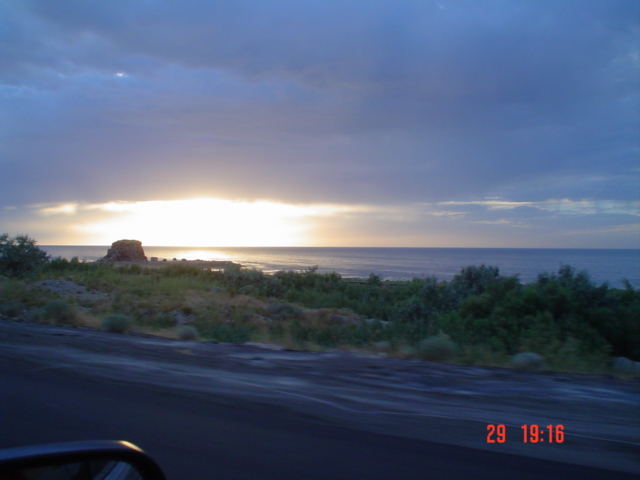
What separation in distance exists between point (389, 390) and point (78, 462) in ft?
18.7

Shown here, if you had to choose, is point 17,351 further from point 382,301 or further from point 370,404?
point 382,301

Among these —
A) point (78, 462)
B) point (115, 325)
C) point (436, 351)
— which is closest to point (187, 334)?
point (115, 325)

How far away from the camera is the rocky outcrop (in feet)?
348

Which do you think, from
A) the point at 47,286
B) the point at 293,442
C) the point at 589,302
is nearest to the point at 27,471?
the point at 293,442

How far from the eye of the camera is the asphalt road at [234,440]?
4.11 metres

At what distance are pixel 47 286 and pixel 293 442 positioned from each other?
33.1 m

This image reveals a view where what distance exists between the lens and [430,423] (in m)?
5.44

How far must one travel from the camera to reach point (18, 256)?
38.9m

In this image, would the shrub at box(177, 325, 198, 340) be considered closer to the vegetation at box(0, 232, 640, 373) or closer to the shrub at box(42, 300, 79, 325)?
the vegetation at box(0, 232, 640, 373)

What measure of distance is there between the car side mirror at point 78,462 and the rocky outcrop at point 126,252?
11096cm

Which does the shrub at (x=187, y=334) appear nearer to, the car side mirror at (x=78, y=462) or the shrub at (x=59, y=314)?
the shrub at (x=59, y=314)

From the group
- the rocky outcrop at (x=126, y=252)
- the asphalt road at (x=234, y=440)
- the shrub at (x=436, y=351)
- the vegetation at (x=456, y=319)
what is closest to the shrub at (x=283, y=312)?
the vegetation at (x=456, y=319)

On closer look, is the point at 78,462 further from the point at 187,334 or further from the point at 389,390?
the point at 187,334

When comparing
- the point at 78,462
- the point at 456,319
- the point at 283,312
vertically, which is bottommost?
the point at 283,312
